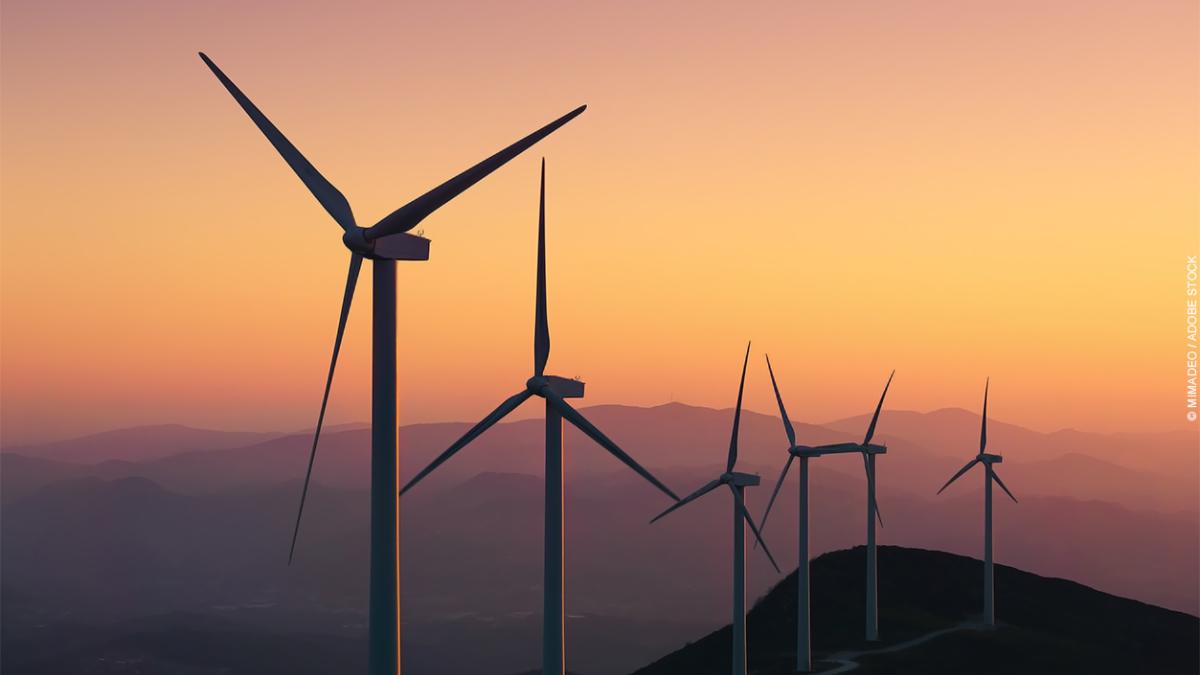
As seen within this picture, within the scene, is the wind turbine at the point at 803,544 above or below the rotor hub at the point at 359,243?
below

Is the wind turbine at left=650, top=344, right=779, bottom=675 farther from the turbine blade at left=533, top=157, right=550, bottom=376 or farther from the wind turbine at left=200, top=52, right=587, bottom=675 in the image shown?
the wind turbine at left=200, top=52, right=587, bottom=675

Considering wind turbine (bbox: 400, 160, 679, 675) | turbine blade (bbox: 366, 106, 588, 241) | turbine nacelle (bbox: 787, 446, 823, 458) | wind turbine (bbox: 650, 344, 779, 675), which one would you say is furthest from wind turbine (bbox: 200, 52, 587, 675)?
turbine nacelle (bbox: 787, 446, 823, 458)

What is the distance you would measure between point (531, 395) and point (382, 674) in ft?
78.8

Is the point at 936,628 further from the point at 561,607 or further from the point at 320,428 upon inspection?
the point at 320,428

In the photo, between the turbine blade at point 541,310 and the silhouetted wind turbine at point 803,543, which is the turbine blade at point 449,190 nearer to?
the turbine blade at point 541,310

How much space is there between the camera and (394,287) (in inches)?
2714

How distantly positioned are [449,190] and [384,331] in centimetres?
933

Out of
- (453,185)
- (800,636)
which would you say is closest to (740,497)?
(800,636)

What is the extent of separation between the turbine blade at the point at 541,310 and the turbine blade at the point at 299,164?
18317 mm

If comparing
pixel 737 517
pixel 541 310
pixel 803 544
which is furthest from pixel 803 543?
pixel 541 310

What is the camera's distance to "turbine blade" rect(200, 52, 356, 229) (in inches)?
2849

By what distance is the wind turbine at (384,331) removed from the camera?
218 ft

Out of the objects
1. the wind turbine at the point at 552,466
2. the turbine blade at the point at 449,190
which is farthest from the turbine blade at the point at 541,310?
the turbine blade at the point at 449,190

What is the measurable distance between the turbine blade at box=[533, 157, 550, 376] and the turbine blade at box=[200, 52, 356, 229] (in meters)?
18.3
